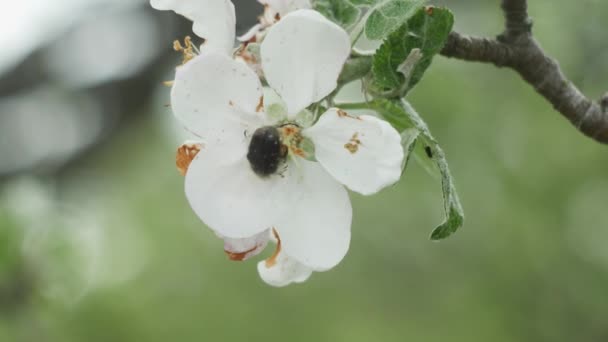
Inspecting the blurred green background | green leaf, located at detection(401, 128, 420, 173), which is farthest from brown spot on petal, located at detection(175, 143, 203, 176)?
the blurred green background

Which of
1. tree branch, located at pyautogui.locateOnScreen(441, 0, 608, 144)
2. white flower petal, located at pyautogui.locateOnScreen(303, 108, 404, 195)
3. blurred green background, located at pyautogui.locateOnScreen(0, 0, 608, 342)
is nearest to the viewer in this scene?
white flower petal, located at pyautogui.locateOnScreen(303, 108, 404, 195)

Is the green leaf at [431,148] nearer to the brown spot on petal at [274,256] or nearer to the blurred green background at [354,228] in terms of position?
the brown spot on petal at [274,256]

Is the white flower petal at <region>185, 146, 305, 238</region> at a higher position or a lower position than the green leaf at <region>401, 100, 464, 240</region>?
lower

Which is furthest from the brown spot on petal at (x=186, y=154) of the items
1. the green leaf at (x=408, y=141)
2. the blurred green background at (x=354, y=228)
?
the blurred green background at (x=354, y=228)

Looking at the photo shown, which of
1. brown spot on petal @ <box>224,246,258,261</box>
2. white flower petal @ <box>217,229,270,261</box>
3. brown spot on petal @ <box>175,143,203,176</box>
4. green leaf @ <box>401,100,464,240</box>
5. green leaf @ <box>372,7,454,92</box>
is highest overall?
green leaf @ <box>372,7,454,92</box>

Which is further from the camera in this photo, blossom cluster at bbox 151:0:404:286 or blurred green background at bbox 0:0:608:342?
blurred green background at bbox 0:0:608:342

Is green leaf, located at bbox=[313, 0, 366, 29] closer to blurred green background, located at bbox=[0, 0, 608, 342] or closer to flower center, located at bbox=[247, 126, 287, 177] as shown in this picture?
flower center, located at bbox=[247, 126, 287, 177]

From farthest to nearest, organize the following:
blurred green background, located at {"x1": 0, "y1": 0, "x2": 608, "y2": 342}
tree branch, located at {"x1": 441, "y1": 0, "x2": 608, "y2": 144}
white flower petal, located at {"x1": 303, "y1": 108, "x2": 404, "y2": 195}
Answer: blurred green background, located at {"x1": 0, "y1": 0, "x2": 608, "y2": 342}
tree branch, located at {"x1": 441, "y1": 0, "x2": 608, "y2": 144}
white flower petal, located at {"x1": 303, "y1": 108, "x2": 404, "y2": 195}

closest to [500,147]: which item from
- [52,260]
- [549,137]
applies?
[549,137]
